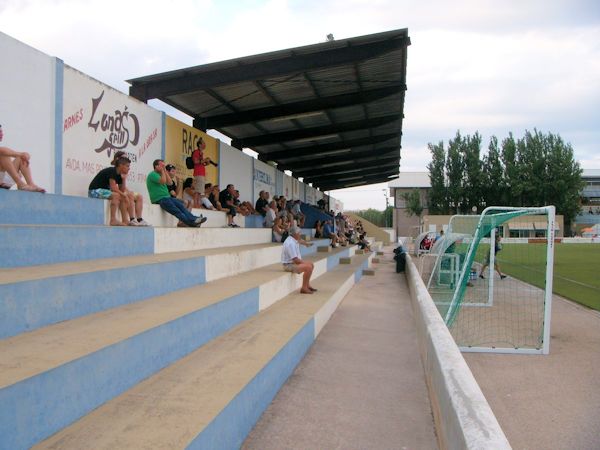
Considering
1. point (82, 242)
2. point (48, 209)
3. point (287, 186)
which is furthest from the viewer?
point (287, 186)

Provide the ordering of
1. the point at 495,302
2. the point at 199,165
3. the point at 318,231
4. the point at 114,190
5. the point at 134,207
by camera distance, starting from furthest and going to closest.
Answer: the point at 318,231, the point at 495,302, the point at 199,165, the point at 134,207, the point at 114,190

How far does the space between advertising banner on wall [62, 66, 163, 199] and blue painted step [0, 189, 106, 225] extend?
2154mm

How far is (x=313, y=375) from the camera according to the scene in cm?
457

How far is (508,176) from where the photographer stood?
5722 centimetres

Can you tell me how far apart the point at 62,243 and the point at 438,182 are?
5840 centimetres

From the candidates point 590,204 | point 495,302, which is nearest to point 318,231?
point 495,302

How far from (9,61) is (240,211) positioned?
6.84 m

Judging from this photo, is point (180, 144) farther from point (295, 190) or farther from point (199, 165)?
point (295, 190)

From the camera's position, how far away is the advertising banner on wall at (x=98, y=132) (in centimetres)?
746

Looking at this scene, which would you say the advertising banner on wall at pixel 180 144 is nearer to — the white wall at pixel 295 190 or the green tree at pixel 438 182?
the white wall at pixel 295 190

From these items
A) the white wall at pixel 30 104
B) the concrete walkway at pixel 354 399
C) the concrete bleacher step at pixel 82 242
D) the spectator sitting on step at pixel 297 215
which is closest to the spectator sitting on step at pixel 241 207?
the spectator sitting on step at pixel 297 215

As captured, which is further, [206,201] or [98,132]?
[206,201]

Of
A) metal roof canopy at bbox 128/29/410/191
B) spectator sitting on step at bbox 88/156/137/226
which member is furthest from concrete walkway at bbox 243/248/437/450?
metal roof canopy at bbox 128/29/410/191

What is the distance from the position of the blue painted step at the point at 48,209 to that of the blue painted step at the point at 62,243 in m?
0.47
